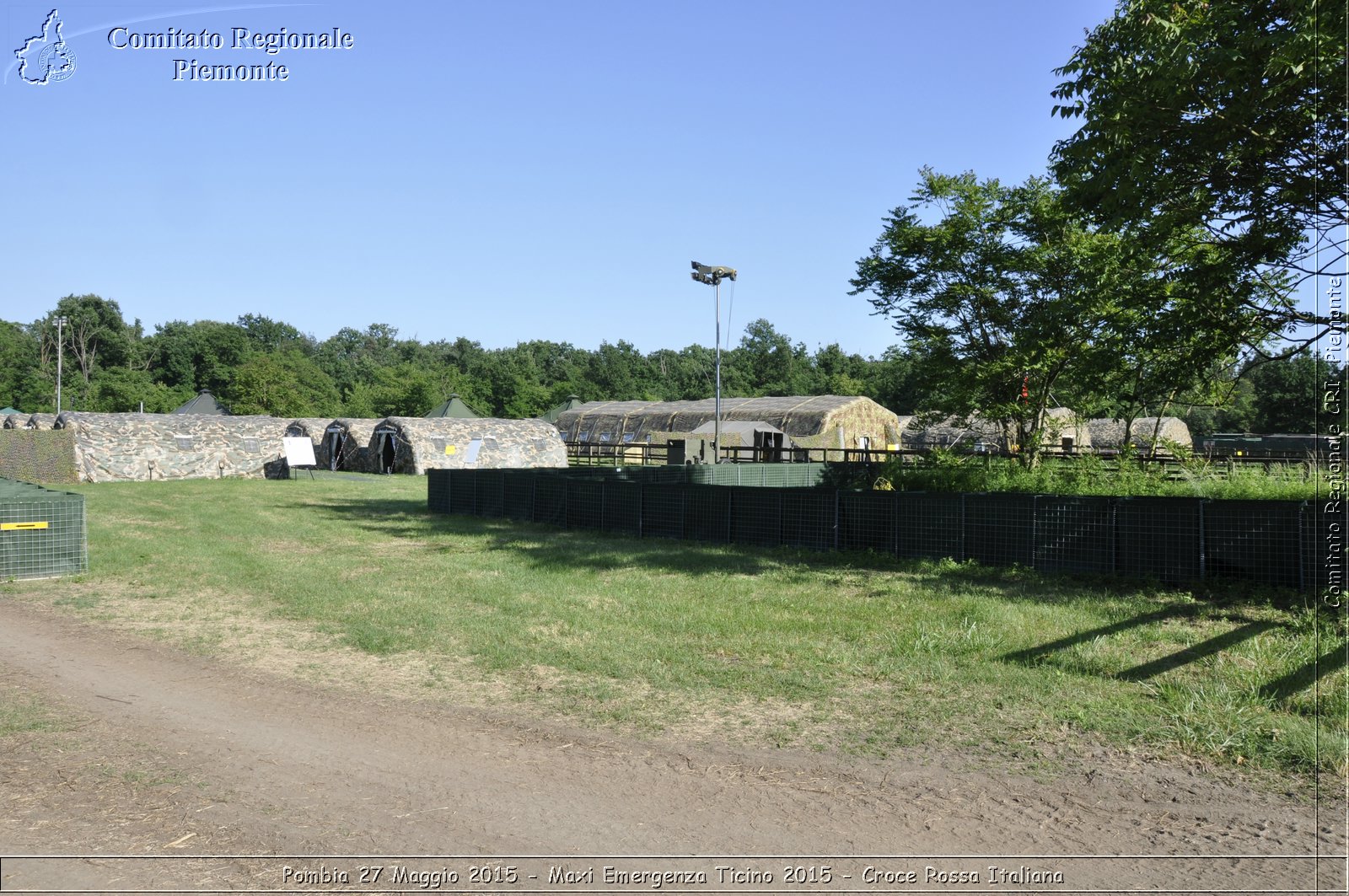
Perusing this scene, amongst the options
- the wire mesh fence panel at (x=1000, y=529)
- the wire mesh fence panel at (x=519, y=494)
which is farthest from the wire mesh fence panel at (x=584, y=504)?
the wire mesh fence panel at (x=1000, y=529)

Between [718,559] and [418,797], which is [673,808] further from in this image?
[718,559]

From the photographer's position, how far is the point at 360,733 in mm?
6645

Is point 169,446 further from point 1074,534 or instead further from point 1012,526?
point 1074,534

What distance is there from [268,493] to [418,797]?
27.3m

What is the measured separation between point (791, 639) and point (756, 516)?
6.96 meters

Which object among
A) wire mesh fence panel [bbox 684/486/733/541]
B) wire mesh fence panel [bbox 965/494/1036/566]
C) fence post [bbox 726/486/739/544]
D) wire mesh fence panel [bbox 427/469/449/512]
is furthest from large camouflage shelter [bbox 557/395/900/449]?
wire mesh fence panel [bbox 965/494/1036/566]

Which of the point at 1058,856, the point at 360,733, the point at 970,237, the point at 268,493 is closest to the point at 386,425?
the point at 268,493

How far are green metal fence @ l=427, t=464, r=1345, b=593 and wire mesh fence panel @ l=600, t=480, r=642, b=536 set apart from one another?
0.02m

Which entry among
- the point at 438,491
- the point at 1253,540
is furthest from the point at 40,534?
the point at 1253,540

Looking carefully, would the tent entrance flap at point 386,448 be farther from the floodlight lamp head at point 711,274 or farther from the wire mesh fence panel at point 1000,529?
the wire mesh fence panel at point 1000,529

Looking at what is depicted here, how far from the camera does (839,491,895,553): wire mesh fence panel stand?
1481 centimetres

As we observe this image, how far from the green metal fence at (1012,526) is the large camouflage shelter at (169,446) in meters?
24.2

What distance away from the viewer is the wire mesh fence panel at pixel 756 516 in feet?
53.2

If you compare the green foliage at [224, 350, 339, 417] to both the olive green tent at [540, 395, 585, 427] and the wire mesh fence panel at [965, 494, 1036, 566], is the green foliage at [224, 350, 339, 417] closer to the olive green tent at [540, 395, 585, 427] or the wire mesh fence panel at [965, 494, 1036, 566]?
the olive green tent at [540, 395, 585, 427]
